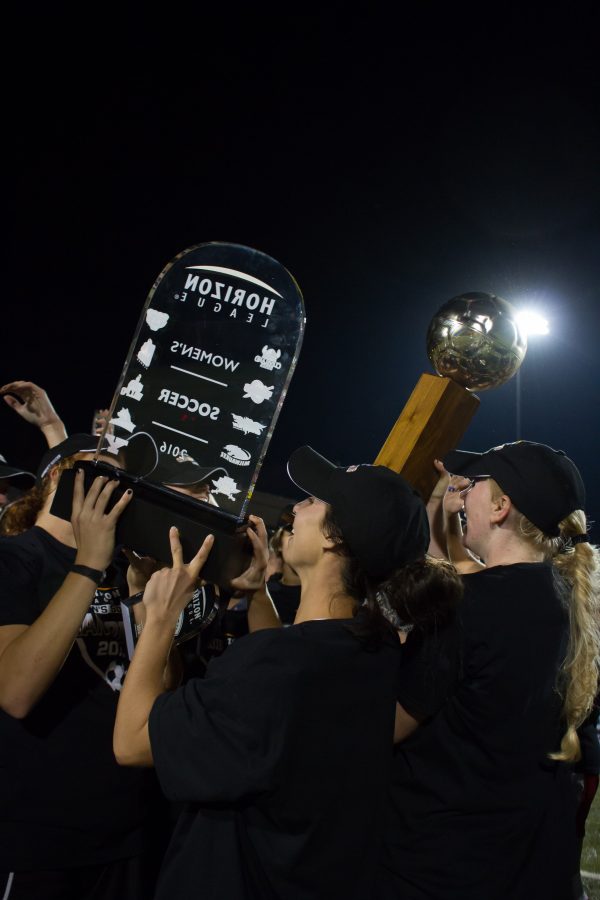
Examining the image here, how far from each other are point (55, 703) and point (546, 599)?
168 cm

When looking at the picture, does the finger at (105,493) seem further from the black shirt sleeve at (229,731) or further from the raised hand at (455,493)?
the raised hand at (455,493)

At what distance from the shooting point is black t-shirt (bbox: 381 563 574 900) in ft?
6.40

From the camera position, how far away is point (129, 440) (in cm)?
202

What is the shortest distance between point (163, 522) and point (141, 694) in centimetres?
48

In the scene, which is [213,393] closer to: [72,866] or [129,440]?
[129,440]

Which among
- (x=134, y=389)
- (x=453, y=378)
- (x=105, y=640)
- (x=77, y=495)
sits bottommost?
(x=105, y=640)

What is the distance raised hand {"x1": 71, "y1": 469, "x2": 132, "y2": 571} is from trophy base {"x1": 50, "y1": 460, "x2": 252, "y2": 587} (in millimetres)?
29

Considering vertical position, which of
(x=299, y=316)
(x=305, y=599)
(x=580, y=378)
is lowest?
(x=305, y=599)

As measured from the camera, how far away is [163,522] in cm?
183

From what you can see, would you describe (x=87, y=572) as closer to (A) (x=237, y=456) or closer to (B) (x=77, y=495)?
(B) (x=77, y=495)

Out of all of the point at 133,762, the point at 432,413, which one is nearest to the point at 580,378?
the point at 432,413

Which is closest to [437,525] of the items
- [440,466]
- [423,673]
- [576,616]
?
[440,466]

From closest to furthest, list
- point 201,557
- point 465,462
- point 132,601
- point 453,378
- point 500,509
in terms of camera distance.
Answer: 1. point 201,557
2. point 132,601
3. point 500,509
4. point 465,462
5. point 453,378

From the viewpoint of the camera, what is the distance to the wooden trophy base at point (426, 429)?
8.20 ft
